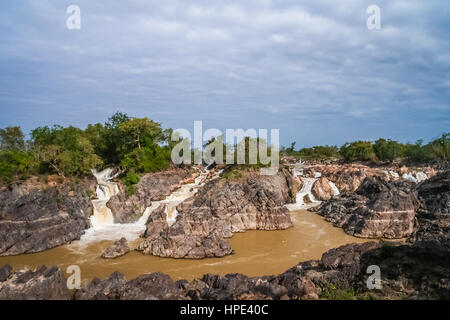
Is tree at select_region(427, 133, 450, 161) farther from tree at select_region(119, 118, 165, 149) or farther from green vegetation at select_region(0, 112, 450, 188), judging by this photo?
tree at select_region(119, 118, 165, 149)

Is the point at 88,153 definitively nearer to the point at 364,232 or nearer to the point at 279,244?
the point at 279,244

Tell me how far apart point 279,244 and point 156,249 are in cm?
701

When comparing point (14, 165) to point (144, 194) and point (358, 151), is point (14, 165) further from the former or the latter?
point (358, 151)

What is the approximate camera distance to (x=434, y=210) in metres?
19.1

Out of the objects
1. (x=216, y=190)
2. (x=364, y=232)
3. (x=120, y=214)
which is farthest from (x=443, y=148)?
(x=120, y=214)

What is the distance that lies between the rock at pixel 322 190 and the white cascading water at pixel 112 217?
11254 mm

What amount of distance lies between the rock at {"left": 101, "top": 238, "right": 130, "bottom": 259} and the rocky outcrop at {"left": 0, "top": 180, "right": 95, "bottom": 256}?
162 inches

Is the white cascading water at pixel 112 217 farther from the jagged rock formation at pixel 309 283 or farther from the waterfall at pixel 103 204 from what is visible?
the jagged rock formation at pixel 309 283

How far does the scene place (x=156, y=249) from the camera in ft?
51.2

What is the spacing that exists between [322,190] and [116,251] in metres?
20.5

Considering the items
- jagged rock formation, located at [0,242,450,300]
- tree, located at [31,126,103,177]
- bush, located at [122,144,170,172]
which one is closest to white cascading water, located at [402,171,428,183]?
bush, located at [122,144,170,172]

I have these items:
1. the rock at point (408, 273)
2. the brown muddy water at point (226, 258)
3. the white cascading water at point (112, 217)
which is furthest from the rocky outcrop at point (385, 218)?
the white cascading water at point (112, 217)

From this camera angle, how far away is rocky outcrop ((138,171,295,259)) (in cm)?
1559
